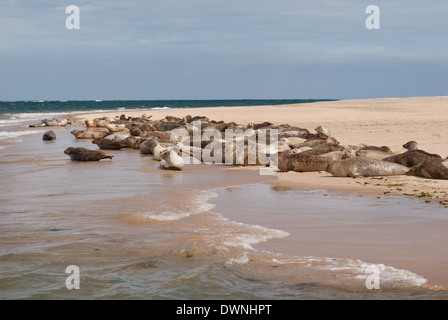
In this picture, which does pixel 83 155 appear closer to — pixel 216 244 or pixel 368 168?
pixel 368 168

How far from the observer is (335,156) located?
37.0 feet

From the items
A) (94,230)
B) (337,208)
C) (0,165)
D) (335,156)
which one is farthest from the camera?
(0,165)

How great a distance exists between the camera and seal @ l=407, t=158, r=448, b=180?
30.1 feet

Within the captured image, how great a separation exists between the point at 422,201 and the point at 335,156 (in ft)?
13.1

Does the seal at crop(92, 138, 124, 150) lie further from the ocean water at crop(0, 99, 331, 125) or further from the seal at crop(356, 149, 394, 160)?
the ocean water at crop(0, 99, 331, 125)

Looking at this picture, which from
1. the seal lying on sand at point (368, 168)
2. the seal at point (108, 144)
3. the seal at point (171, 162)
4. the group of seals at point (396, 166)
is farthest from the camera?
the seal at point (108, 144)

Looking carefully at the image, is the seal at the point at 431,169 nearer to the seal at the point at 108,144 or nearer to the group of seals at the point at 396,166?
the group of seals at the point at 396,166

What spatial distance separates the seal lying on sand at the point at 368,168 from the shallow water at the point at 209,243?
175 centimetres

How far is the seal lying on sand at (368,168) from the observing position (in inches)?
390

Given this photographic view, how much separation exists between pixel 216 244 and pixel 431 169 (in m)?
5.52

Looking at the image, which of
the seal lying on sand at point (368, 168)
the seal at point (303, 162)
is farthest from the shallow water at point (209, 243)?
the seal at point (303, 162)

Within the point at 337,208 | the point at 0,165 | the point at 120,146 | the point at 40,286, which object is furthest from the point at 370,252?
the point at 120,146

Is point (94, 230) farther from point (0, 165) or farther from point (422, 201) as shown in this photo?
point (0, 165)

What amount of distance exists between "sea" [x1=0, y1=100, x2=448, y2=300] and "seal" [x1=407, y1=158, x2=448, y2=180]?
2.08 metres
